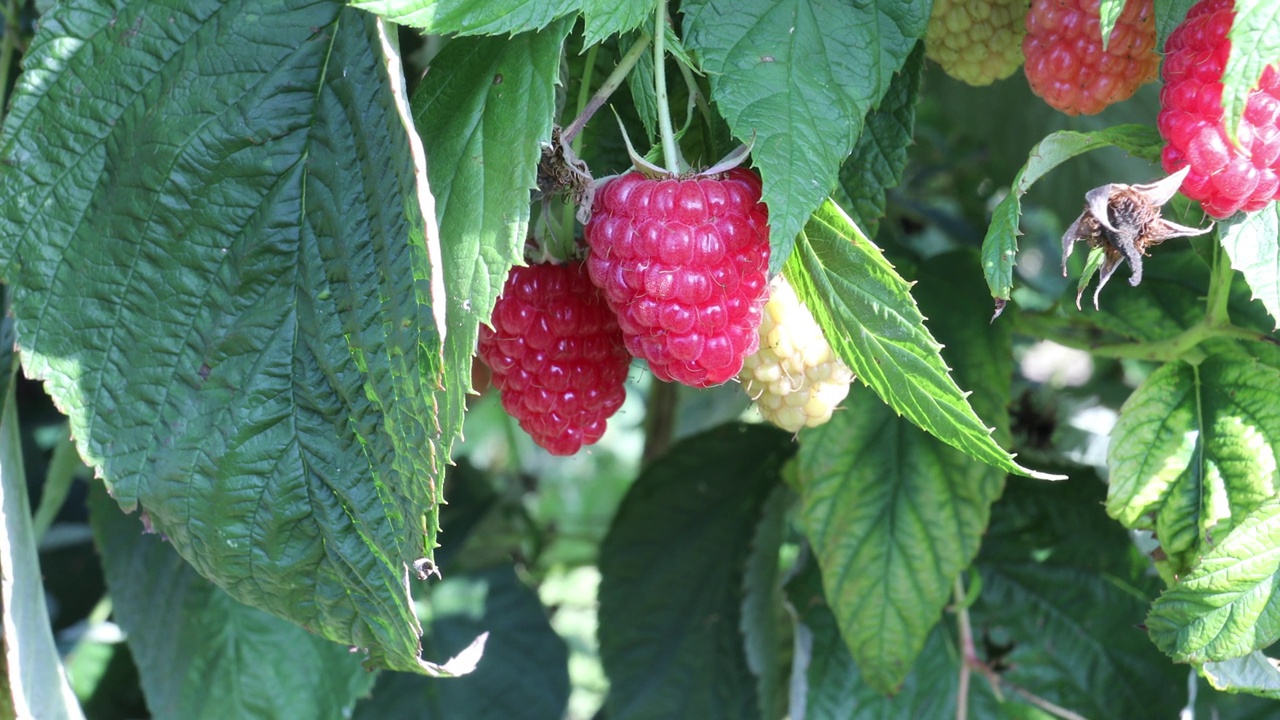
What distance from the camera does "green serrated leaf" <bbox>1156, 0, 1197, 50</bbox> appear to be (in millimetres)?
541

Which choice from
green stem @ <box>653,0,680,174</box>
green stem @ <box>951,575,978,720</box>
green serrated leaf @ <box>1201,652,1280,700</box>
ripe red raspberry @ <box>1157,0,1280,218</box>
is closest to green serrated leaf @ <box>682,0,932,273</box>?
green stem @ <box>653,0,680,174</box>

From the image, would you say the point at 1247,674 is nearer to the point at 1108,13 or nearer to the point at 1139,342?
the point at 1139,342

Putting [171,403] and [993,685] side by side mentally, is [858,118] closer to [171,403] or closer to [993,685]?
[171,403]

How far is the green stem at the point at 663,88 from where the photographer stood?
539 mm

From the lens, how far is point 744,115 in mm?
532

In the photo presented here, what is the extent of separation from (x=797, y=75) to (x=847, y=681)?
0.56 meters

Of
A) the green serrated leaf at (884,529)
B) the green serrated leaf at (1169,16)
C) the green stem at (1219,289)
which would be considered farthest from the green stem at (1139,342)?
the green serrated leaf at (1169,16)

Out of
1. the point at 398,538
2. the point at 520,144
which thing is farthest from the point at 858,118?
the point at 398,538

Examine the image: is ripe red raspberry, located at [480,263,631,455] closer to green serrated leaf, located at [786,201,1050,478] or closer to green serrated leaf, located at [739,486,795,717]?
green serrated leaf, located at [786,201,1050,478]

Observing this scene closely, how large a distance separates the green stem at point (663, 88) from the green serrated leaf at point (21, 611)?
47 centimetres

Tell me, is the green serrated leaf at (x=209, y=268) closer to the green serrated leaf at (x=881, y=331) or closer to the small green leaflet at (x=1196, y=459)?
the green serrated leaf at (x=881, y=331)

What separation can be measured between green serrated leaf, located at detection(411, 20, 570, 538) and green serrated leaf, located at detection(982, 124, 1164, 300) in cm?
22

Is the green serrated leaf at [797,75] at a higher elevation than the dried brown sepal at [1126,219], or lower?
higher

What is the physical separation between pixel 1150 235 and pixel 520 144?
30 centimetres
